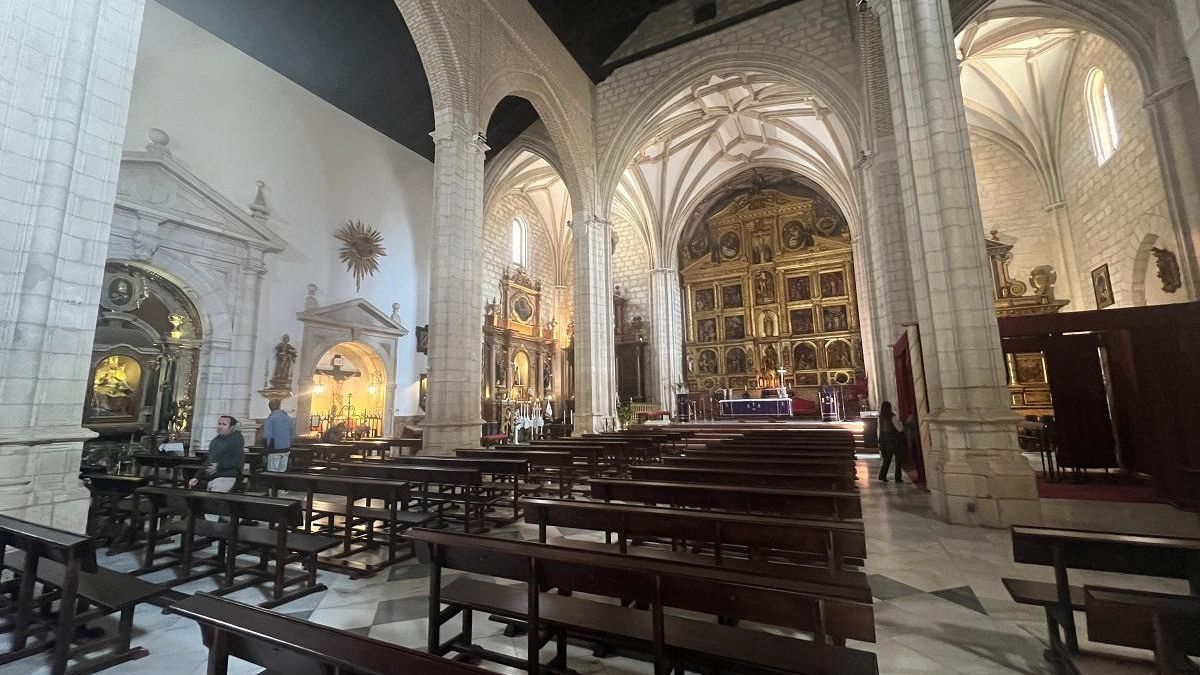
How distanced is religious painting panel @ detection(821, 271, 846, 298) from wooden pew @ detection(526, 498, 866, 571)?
19496 millimetres

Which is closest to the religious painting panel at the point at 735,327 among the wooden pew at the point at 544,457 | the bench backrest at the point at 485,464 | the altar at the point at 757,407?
the altar at the point at 757,407

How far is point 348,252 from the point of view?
488 inches

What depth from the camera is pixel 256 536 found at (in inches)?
136

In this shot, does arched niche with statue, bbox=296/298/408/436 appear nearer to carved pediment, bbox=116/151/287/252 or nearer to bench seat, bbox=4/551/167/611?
carved pediment, bbox=116/151/287/252

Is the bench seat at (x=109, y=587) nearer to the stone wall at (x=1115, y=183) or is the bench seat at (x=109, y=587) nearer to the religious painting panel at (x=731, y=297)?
the stone wall at (x=1115, y=183)

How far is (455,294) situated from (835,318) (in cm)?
1682

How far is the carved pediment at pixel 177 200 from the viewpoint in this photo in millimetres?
8492

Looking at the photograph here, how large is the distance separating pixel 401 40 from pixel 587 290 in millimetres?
7608

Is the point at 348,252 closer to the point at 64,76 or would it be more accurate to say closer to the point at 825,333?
the point at 64,76

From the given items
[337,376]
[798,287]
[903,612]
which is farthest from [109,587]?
[798,287]

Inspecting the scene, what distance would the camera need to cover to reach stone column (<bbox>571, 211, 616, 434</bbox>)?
42.5ft

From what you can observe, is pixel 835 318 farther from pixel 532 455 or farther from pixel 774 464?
pixel 532 455

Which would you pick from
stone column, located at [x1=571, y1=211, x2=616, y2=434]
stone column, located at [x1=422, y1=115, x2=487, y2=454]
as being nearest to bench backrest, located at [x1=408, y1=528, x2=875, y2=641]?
stone column, located at [x1=422, y1=115, x2=487, y2=454]

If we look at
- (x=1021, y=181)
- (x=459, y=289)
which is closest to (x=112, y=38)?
(x=459, y=289)
